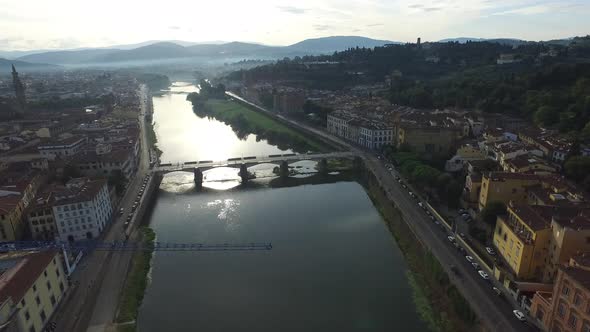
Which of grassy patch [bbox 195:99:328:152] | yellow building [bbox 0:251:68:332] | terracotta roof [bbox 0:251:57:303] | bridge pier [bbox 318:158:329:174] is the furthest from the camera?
grassy patch [bbox 195:99:328:152]

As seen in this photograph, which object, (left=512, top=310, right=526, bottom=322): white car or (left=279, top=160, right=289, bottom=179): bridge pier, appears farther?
(left=279, top=160, right=289, bottom=179): bridge pier

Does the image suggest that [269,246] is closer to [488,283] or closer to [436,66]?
[488,283]

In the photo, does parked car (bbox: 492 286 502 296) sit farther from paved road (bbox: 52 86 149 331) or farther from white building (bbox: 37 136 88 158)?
white building (bbox: 37 136 88 158)

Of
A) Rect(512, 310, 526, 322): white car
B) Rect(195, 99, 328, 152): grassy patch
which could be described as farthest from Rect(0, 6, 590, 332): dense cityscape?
Rect(195, 99, 328, 152): grassy patch

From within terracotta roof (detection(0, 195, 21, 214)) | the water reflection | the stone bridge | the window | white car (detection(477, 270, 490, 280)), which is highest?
terracotta roof (detection(0, 195, 21, 214))

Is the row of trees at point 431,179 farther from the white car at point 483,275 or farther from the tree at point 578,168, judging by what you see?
the white car at point 483,275

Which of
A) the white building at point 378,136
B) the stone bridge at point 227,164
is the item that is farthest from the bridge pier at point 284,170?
the white building at point 378,136
